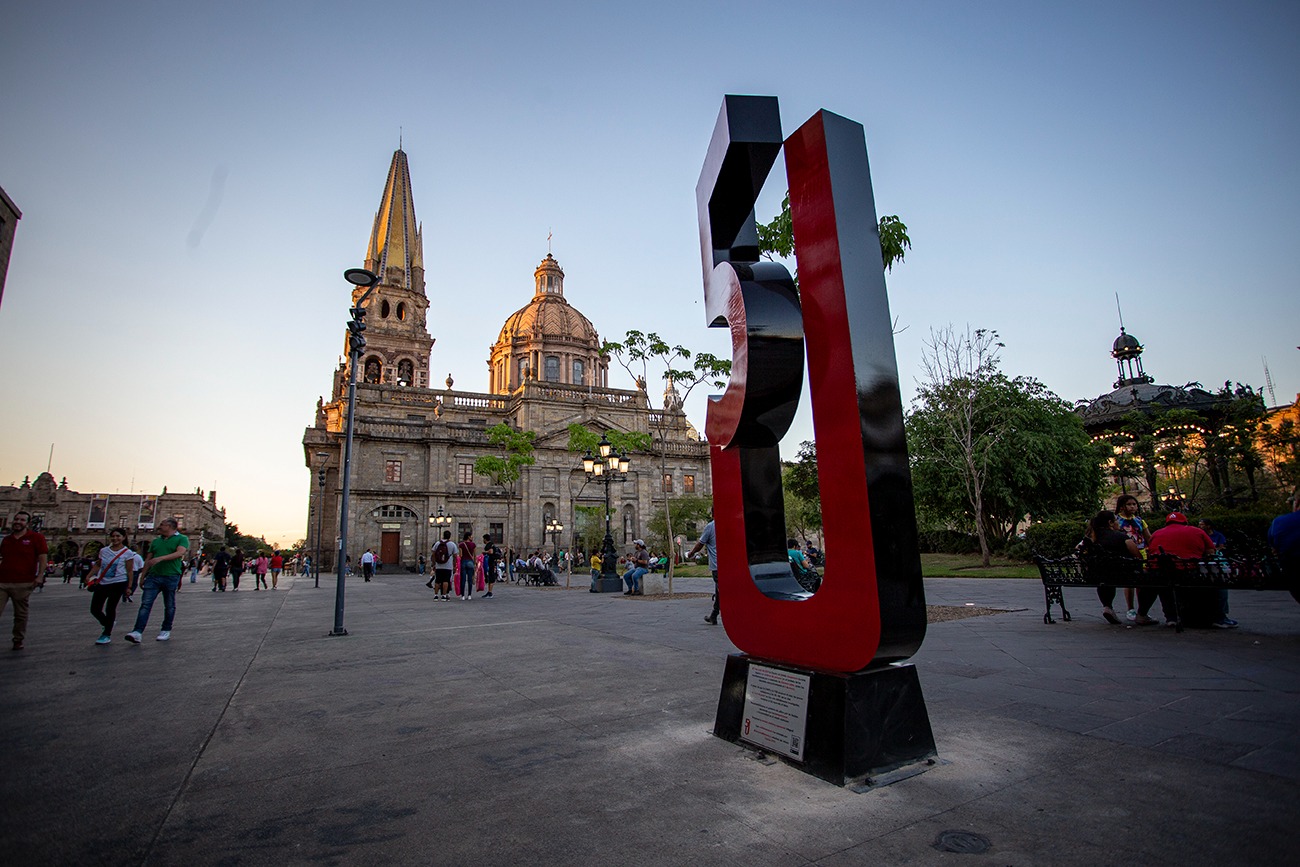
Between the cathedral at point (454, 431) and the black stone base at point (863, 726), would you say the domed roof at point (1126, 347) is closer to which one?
the cathedral at point (454, 431)

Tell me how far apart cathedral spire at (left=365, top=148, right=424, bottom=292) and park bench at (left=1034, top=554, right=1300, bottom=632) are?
Result: 53.7 m

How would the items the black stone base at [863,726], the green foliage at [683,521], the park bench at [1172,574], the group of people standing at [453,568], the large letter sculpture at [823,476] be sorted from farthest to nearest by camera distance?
the green foliage at [683,521] < the group of people standing at [453,568] < the park bench at [1172,574] < the large letter sculpture at [823,476] < the black stone base at [863,726]

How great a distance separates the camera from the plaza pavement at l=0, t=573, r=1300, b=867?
2.38m

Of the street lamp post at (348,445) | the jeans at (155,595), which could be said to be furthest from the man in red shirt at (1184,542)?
the jeans at (155,595)

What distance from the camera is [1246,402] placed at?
98.1ft

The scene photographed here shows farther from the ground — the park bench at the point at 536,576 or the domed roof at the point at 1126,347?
the domed roof at the point at 1126,347

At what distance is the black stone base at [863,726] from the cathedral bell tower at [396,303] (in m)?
52.6

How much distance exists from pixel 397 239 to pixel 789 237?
173 ft

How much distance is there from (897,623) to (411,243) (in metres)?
59.7

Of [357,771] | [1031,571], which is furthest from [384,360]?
[357,771]

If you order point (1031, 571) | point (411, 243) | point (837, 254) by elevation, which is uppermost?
point (411, 243)

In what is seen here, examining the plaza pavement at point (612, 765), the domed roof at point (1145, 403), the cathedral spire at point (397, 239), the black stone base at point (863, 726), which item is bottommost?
the plaza pavement at point (612, 765)

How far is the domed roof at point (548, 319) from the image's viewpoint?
57.4 m

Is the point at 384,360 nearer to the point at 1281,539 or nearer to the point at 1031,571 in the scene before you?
the point at 1031,571
